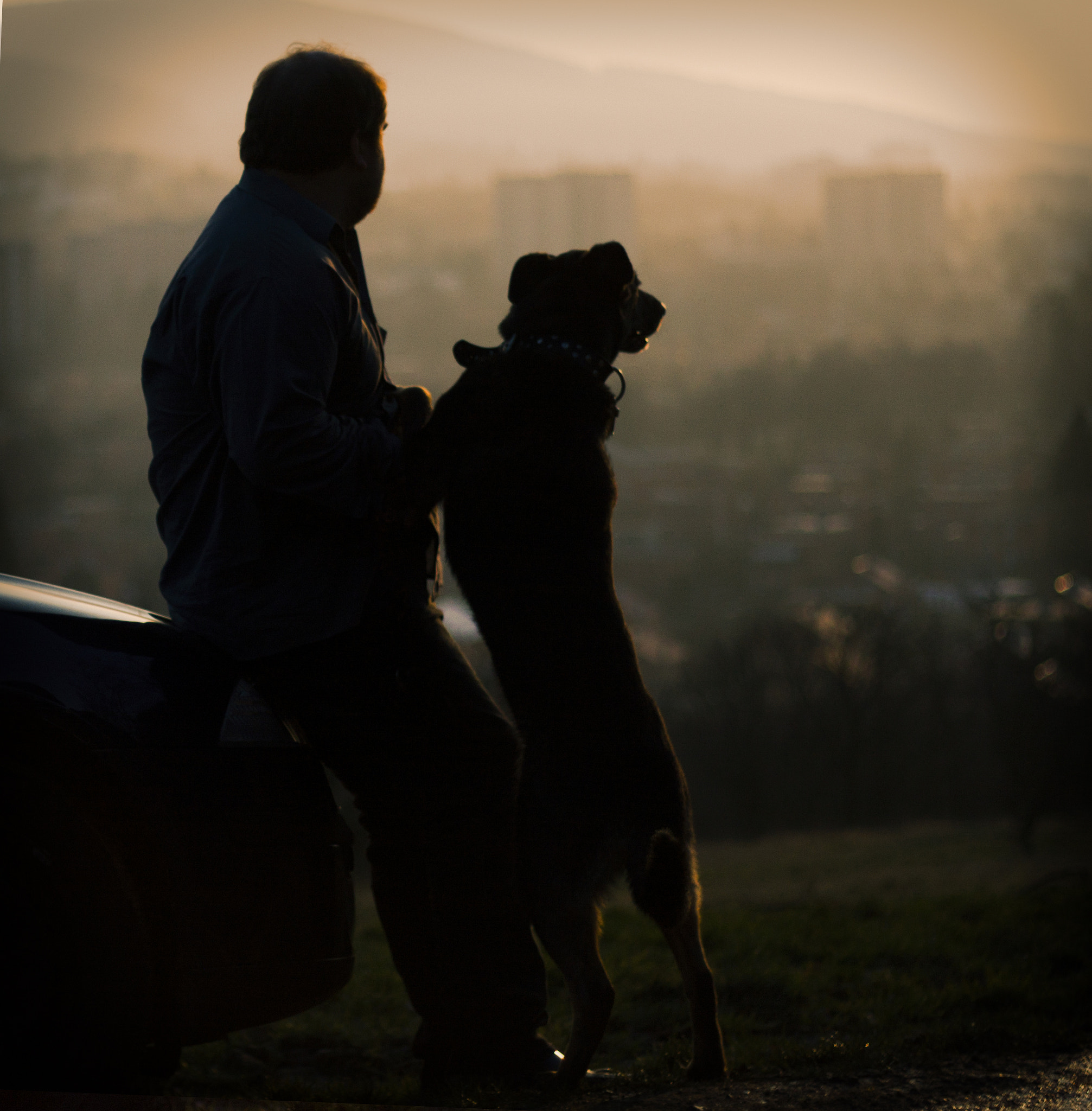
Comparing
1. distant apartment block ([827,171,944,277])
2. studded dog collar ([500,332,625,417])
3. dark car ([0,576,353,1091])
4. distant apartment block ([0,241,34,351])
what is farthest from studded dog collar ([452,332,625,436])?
A: distant apartment block ([0,241,34,351])

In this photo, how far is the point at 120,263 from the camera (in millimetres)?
10281

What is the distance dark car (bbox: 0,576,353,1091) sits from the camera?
5.70 feet

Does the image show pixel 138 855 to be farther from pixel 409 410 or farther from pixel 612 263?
pixel 612 263

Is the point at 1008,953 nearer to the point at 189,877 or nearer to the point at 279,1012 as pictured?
the point at 279,1012

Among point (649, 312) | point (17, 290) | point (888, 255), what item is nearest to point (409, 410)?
point (649, 312)

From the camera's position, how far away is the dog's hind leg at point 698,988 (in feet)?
6.32

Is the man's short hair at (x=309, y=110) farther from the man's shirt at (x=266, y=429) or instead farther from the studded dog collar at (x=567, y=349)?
the studded dog collar at (x=567, y=349)

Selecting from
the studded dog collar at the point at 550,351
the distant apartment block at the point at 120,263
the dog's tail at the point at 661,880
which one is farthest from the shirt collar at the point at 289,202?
the distant apartment block at the point at 120,263

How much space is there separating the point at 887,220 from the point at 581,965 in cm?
1020

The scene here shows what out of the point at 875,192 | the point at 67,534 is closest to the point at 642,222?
the point at 875,192

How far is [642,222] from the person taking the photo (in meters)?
8.01

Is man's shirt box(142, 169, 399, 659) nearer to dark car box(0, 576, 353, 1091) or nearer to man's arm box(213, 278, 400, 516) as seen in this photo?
man's arm box(213, 278, 400, 516)

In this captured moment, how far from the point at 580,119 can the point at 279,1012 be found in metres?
6.32

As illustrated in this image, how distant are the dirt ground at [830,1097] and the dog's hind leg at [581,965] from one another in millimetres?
130
